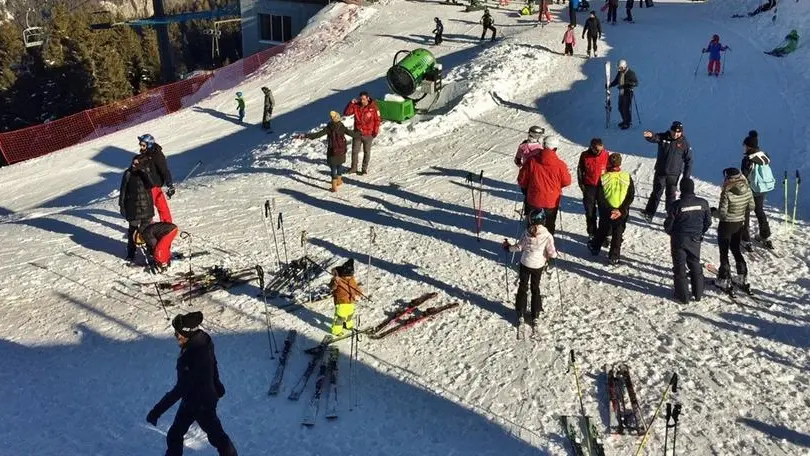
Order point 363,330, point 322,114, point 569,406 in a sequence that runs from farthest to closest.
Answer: point 322,114 → point 363,330 → point 569,406

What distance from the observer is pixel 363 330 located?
843 cm

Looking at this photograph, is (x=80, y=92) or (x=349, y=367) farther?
(x=80, y=92)

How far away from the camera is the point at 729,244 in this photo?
891cm

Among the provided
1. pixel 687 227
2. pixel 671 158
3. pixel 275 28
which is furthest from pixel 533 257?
pixel 275 28

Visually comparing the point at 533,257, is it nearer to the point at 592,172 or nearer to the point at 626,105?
the point at 592,172

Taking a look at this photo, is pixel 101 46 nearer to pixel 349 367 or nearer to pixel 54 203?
pixel 54 203

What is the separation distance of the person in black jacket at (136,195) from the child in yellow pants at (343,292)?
145 inches

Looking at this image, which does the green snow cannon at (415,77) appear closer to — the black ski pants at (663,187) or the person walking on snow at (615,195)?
the black ski pants at (663,187)

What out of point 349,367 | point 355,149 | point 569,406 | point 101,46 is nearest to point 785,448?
point 569,406

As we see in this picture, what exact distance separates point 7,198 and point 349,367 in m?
16.4

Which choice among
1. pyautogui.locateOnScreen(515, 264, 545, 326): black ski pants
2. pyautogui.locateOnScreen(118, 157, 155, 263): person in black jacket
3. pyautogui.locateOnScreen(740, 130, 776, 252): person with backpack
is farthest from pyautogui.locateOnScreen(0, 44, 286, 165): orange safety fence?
pyautogui.locateOnScreen(740, 130, 776, 252): person with backpack

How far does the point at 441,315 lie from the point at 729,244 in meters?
3.88

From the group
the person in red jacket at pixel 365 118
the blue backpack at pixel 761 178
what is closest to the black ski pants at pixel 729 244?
the blue backpack at pixel 761 178

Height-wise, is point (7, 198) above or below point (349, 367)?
below
